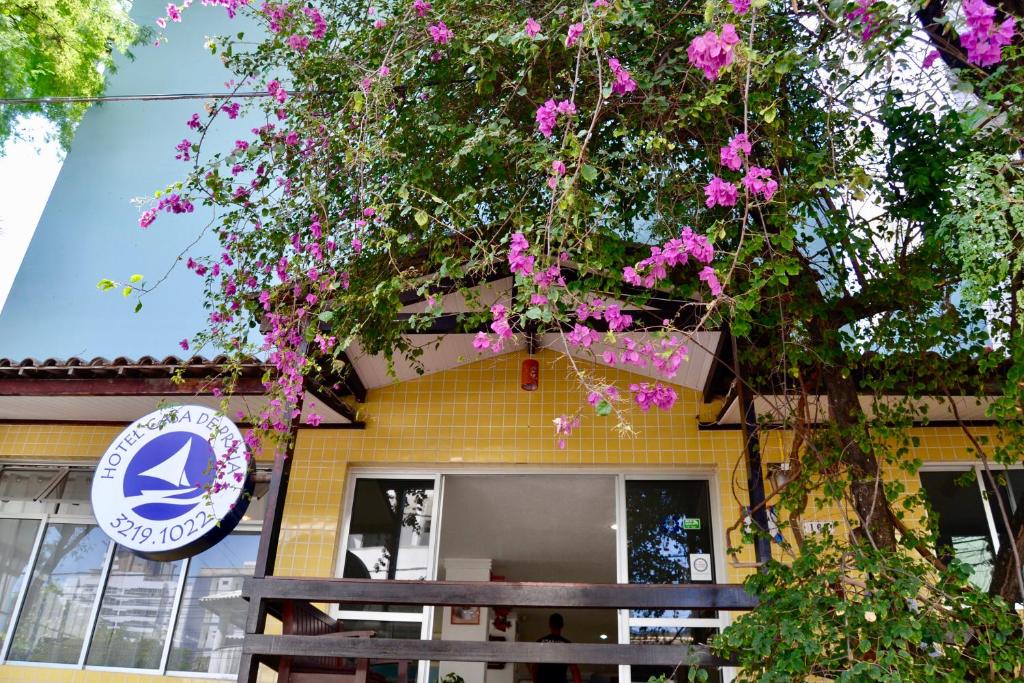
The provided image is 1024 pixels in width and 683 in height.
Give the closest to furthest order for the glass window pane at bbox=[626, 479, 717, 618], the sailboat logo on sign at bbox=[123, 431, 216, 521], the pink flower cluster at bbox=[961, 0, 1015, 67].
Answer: the pink flower cluster at bbox=[961, 0, 1015, 67]
the sailboat logo on sign at bbox=[123, 431, 216, 521]
the glass window pane at bbox=[626, 479, 717, 618]

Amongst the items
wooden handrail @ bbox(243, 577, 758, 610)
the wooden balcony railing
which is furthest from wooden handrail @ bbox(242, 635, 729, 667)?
wooden handrail @ bbox(243, 577, 758, 610)

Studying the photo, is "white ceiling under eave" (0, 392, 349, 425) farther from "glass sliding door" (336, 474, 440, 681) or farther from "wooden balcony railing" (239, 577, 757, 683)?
"wooden balcony railing" (239, 577, 757, 683)

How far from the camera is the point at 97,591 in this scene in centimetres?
625

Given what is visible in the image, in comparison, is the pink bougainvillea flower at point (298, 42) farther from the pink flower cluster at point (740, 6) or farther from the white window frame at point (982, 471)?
the white window frame at point (982, 471)

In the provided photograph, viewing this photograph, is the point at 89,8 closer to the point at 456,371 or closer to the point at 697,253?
the point at 456,371

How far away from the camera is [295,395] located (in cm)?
380

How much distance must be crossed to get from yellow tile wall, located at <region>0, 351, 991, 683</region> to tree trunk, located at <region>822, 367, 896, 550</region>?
1.97m

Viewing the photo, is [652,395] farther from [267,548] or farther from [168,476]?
[168,476]

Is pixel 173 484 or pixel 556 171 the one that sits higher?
pixel 556 171

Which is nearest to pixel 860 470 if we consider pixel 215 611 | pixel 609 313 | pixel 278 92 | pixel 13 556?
pixel 609 313

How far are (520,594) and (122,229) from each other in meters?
6.59

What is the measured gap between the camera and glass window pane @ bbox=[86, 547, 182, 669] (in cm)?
597

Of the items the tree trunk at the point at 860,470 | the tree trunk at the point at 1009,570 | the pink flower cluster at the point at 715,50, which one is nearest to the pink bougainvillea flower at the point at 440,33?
the pink flower cluster at the point at 715,50

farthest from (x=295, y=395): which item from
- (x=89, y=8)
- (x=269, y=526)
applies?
(x=89, y=8)
